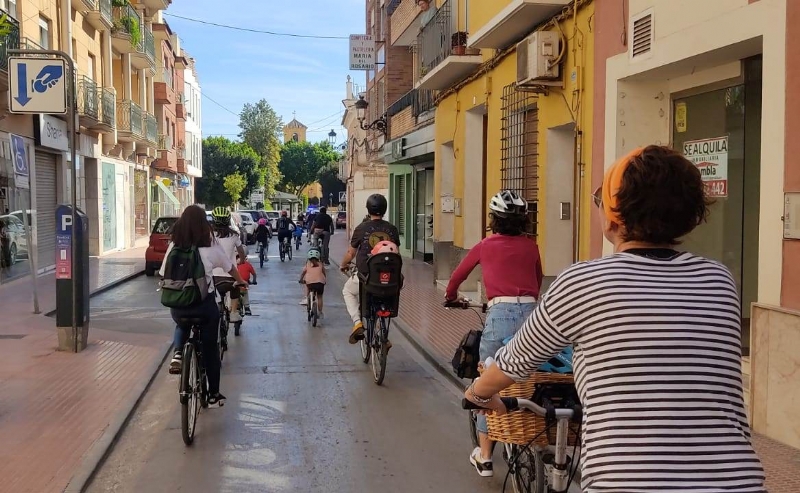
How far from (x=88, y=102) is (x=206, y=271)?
20529 millimetres

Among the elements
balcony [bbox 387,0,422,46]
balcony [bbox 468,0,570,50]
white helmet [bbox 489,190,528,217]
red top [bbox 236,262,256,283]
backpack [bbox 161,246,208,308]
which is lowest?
red top [bbox 236,262,256,283]

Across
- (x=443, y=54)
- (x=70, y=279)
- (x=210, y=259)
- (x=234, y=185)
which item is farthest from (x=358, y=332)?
(x=234, y=185)

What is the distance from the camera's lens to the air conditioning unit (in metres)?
9.81

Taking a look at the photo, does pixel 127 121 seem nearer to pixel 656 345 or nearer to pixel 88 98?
pixel 88 98

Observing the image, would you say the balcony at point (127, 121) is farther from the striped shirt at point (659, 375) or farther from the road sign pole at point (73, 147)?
the striped shirt at point (659, 375)

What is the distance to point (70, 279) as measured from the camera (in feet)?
31.2

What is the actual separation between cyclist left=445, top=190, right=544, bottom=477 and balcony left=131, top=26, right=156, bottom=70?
2933 cm

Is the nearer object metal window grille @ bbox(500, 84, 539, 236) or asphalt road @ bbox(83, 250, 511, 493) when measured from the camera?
asphalt road @ bbox(83, 250, 511, 493)

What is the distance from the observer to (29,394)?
754cm

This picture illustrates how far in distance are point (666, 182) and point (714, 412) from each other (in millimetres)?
592

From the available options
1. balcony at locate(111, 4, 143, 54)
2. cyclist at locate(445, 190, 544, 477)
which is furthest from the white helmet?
balcony at locate(111, 4, 143, 54)

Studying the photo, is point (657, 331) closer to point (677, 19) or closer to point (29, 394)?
point (677, 19)

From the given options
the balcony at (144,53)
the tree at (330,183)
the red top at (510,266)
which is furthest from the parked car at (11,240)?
the tree at (330,183)

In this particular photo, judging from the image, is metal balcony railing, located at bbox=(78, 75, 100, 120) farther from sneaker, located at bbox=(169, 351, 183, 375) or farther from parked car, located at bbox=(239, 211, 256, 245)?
sneaker, located at bbox=(169, 351, 183, 375)
